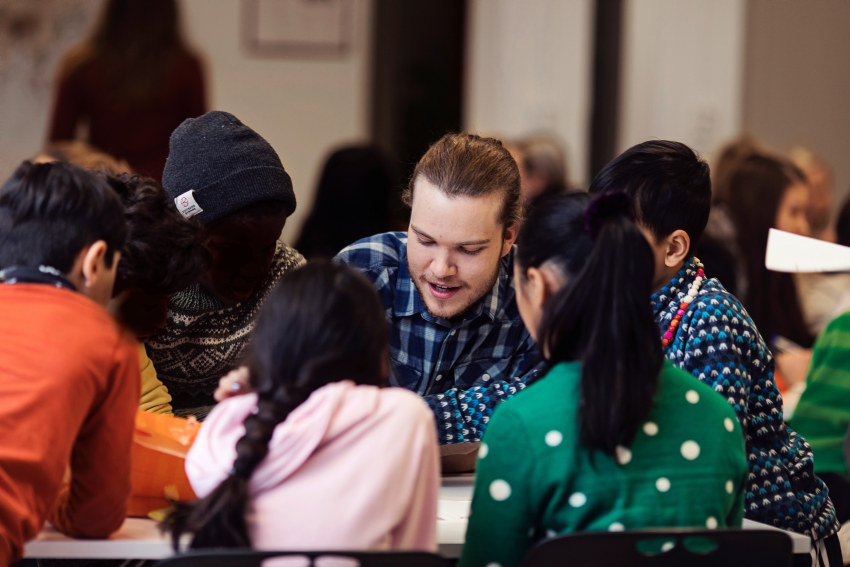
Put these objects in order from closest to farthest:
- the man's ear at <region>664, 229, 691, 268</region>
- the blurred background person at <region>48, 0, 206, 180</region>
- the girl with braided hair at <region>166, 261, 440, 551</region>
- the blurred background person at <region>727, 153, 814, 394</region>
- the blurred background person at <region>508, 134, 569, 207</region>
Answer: the girl with braided hair at <region>166, 261, 440, 551</region> → the man's ear at <region>664, 229, 691, 268</region> → the blurred background person at <region>727, 153, 814, 394</region> → the blurred background person at <region>508, 134, 569, 207</region> → the blurred background person at <region>48, 0, 206, 180</region>

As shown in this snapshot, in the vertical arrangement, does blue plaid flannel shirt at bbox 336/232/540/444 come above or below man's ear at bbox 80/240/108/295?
below

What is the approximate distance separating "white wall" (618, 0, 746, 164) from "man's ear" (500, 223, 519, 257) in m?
3.74

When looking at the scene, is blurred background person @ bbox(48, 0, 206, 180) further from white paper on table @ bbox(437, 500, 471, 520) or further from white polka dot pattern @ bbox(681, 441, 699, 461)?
white polka dot pattern @ bbox(681, 441, 699, 461)

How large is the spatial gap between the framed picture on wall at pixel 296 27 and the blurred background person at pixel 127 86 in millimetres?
469

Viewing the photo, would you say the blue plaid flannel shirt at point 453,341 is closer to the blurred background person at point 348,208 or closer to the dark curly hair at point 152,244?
the dark curly hair at point 152,244

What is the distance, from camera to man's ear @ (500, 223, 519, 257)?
210 centimetres

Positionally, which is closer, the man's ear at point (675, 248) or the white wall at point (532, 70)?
the man's ear at point (675, 248)

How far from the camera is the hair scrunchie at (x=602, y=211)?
144cm

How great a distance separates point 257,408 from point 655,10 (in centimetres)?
505

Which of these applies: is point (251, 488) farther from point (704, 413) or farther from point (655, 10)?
point (655, 10)

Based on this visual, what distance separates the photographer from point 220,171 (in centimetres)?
202

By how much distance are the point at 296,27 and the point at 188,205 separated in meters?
4.19

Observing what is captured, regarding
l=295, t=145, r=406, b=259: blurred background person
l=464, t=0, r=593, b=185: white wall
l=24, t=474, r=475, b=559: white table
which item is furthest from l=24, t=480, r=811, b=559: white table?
l=464, t=0, r=593, b=185: white wall

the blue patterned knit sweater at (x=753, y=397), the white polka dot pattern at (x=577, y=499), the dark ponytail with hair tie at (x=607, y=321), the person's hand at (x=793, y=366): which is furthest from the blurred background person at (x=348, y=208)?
the white polka dot pattern at (x=577, y=499)
